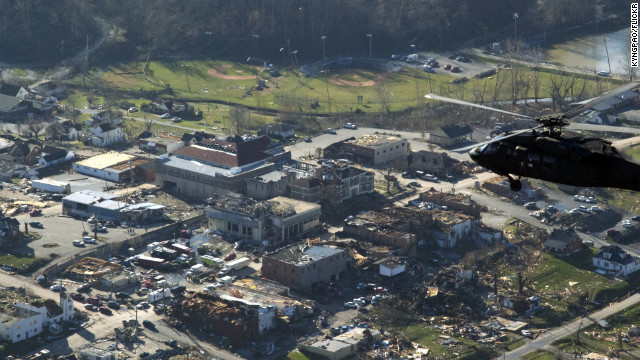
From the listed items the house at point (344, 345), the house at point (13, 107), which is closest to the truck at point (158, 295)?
the house at point (344, 345)

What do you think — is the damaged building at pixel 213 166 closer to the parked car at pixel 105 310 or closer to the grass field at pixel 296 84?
the parked car at pixel 105 310

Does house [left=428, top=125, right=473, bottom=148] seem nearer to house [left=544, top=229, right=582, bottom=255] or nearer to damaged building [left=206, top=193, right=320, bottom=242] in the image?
damaged building [left=206, top=193, right=320, bottom=242]

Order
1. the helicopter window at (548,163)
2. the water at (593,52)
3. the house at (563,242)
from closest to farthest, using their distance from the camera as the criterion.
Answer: the helicopter window at (548,163) → the house at (563,242) → the water at (593,52)

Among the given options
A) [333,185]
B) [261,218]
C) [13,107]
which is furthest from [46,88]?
[261,218]

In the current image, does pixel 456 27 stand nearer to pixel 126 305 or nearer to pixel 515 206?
pixel 515 206

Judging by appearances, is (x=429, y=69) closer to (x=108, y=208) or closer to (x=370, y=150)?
(x=370, y=150)

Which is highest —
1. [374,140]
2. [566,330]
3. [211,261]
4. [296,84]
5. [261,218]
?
[261,218]
